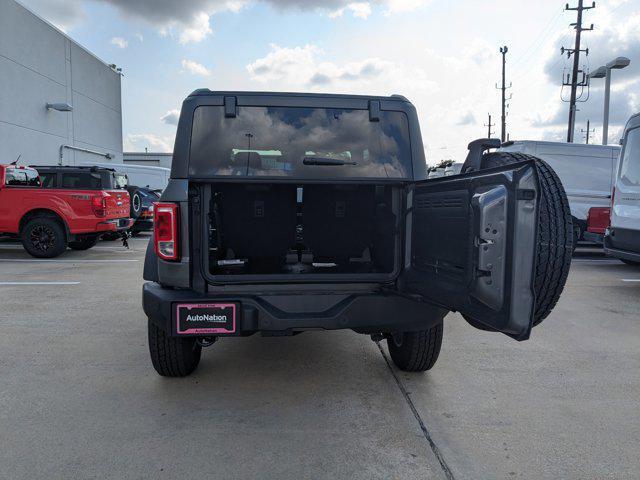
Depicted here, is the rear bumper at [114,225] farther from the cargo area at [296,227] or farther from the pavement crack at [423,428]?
the pavement crack at [423,428]

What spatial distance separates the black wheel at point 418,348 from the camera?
133 inches

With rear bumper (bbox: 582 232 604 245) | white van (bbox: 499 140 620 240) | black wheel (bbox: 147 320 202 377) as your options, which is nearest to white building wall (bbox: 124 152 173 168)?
white van (bbox: 499 140 620 240)

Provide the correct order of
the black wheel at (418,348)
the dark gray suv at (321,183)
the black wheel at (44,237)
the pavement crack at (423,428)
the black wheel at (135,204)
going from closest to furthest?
the pavement crack at (423,428) → the dark gray suv at (321,183) → the black wheel at (418,348) → the black wheel at (44,237) → the black wheel at (135,204)

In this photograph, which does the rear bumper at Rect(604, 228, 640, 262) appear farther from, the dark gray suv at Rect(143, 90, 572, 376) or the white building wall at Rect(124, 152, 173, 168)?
the white building wall at Rect(124, 152, 173, 168)

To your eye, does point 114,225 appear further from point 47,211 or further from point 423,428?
point 423,428

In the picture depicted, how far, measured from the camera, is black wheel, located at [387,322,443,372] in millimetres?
3381

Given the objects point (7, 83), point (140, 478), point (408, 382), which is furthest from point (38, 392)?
point (7, 83)

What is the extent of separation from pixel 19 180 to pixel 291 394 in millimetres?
8660

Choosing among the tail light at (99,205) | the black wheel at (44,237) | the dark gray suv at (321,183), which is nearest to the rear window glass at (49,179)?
the black wheel at (44,237)

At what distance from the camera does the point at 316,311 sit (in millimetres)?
2918

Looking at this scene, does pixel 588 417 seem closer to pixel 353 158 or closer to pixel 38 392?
pixel 353 158

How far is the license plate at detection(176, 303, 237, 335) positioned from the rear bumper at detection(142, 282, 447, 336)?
0.18ft

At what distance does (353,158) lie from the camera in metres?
3.03

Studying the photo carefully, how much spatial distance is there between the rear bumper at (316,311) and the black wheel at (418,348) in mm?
448
